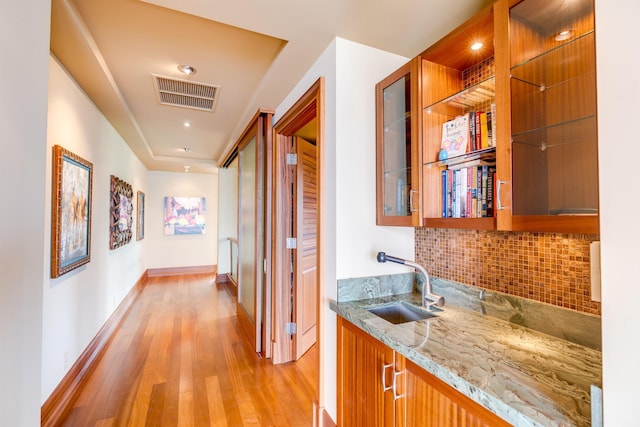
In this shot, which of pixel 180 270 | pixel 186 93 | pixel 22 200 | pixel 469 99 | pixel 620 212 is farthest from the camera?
pixel 180 270

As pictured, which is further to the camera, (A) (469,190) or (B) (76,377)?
(B) (76,377)

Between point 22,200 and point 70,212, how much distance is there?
166 cm

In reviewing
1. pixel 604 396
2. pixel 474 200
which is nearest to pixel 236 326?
pixel 474 200

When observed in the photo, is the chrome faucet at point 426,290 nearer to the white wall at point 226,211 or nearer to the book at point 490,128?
the book at point 490,128

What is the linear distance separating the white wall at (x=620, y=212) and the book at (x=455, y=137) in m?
0.69

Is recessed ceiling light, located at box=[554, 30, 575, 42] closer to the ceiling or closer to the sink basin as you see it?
the ceiling

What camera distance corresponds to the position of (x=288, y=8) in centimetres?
140

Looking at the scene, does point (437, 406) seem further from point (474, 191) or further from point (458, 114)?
point (458, 114)

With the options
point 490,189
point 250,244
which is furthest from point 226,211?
point 490,189

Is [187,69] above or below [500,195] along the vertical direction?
above

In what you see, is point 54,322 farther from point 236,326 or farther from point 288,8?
point 288,8

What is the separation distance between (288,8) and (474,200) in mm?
1315

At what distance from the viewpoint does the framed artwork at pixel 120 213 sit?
3.42 metres

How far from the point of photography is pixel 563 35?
41.1 inches
